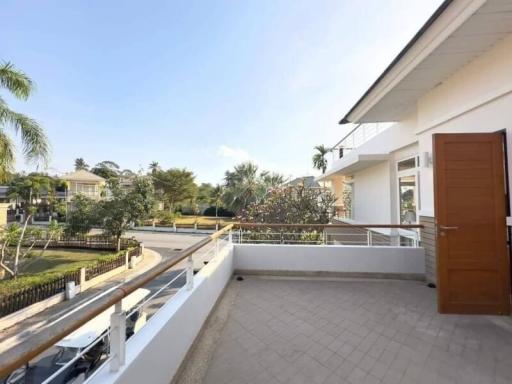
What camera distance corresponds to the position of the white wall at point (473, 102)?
279cm

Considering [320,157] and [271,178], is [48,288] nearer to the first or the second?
[271,178]

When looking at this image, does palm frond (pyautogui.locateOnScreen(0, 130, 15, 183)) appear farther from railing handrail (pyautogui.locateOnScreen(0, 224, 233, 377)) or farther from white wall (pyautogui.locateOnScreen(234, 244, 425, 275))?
railing handrail (pyautogui.locateOnScreen(0, 224, 233, 377))

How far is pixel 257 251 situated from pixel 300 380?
2669 millimetres

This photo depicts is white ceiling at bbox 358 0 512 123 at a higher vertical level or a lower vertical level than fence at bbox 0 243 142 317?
higher

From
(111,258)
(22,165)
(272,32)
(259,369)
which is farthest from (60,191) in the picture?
(259,369)

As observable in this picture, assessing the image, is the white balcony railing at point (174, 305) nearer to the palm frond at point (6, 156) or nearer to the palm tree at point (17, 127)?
the palm frond at point (6, 156)

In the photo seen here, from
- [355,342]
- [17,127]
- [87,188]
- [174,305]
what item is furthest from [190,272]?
[87,188]

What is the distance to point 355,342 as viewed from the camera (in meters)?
2.45

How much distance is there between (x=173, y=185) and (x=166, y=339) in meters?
28.6

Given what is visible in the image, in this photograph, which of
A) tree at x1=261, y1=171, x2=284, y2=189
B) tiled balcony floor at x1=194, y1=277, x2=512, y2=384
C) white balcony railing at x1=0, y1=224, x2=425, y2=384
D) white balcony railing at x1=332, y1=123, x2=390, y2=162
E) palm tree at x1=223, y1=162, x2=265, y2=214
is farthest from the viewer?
palm tree at x1=223, y1=162, x2=265, y2=214

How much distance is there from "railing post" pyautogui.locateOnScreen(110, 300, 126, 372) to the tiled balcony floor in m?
0.96

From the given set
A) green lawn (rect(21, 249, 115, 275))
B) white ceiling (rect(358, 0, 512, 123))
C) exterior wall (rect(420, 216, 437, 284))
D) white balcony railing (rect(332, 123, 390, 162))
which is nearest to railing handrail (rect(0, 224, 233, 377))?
white ceiling (rect(358, 0, 512, 123))

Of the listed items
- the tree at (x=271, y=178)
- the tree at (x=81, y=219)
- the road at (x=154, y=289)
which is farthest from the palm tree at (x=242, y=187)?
the tree at (x=81, y=219)

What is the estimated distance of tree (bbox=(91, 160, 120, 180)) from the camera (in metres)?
44.7
